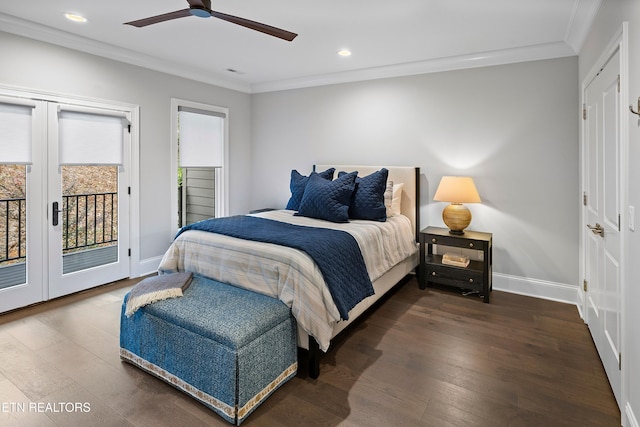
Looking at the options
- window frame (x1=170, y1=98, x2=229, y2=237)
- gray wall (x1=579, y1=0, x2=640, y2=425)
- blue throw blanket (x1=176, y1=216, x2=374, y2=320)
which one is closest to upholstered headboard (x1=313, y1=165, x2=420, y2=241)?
blue throw blanket (x1=176, y1=216, x2=374, y2=320)

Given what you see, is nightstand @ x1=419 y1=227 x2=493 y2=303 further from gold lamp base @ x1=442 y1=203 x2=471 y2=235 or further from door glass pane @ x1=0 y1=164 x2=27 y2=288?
door glass pane @ x1=0 y1=164 x2=27 y2=288

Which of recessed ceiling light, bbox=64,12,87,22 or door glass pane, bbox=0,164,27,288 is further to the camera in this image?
door glass pane, bbox=0,164,27,288

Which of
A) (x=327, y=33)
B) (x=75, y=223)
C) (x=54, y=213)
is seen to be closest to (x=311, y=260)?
(x=327, y=33)

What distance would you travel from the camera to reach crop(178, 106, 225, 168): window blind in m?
4.81

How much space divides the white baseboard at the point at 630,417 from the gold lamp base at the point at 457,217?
2157 millimetres

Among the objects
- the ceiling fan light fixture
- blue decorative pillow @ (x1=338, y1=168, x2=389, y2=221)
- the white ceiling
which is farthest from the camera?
blue decorative pillow @ (x1=338, y1=168, x2=389, y2=221)

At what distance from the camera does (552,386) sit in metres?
2.23

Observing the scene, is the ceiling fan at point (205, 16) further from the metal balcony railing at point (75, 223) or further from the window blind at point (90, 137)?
the metal balcony railing at point (75, 223)

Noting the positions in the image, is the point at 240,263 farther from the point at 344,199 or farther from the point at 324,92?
the point at 324,92

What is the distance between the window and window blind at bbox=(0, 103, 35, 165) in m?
1.53

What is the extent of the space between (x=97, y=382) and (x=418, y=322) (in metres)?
2.45

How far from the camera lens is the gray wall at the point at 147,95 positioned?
130 inches

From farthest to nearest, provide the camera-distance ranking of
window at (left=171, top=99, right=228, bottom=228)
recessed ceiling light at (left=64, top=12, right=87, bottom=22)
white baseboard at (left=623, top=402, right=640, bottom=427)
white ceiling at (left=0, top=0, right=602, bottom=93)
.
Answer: window at (left=171, top=99, right=228, bottom=228) < recessed ceiling light at (left=64, top=12, right=87, bottom=22) < white ceiling at (left=0, top=0, right=602, bottom=93) < white baseboard at (left=623, top=402, right=640, bottom=427)

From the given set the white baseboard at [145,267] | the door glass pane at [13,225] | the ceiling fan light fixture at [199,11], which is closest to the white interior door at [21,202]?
the door glass pane at [13,225]
